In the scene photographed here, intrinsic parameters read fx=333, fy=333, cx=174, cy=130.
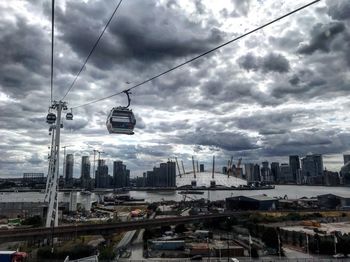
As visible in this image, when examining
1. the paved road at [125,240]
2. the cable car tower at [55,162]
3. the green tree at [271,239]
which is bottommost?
the paved road at [125,240]

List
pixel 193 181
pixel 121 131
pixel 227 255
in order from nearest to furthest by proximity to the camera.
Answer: pixel 121 131
pixel 227 255
pixel 193 181

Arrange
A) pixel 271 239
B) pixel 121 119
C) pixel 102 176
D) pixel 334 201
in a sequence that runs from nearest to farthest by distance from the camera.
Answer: pixel 121 119, pixel 271 239, pixel 334 201, pixel 102 176

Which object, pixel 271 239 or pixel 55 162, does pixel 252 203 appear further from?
pixel 55 162

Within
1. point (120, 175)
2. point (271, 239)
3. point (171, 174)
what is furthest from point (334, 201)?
point (120, 175)

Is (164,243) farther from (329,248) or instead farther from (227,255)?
(329,248)

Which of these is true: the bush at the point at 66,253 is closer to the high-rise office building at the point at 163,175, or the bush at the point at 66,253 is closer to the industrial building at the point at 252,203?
the industrial building at the point at 252,203

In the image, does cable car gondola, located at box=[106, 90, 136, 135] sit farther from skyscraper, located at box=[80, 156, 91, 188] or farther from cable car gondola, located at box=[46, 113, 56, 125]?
skyscraper, located at box=[80, 156, 91, 188]

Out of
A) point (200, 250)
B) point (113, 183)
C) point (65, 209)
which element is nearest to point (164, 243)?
point (200, 250)

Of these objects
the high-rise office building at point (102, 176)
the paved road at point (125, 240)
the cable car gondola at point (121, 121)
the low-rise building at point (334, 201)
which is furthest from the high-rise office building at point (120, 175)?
the cable car gondola at point (121, 121)
